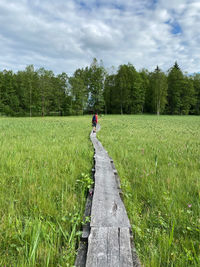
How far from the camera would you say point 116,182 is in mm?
2906

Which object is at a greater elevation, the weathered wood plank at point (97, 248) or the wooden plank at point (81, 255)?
the weathered wood plank at point (97, 248)

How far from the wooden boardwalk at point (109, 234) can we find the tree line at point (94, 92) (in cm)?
4561

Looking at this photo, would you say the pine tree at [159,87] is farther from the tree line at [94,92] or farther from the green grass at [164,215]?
the green grass at [164,215]

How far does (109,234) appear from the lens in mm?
1554

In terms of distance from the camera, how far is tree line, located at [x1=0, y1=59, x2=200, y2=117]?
150ft

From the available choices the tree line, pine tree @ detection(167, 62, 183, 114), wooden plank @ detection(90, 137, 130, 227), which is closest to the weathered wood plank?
wooden plank @ detection(90, 137, 130, 227)

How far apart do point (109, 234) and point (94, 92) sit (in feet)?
174

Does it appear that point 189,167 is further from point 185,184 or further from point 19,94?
point 19,94

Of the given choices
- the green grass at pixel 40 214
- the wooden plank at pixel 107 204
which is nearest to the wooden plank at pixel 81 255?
the green grass at pixel 40 214

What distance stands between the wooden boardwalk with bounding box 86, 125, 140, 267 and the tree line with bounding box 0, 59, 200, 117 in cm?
4561

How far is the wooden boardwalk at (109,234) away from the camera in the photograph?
1.28 m

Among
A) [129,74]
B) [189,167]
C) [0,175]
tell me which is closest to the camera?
[0,175]

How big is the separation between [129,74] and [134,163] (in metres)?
53.6

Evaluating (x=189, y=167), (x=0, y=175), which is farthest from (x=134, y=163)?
(x=0, y=175)
